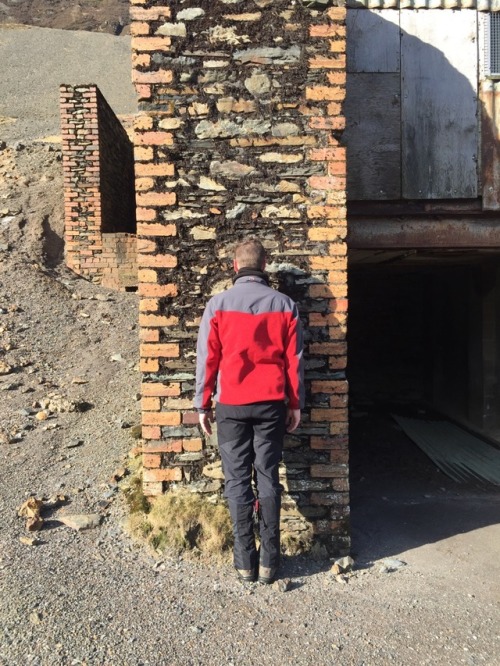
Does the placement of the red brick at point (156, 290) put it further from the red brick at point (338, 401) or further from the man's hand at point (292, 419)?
the red brick at point (338, 401)

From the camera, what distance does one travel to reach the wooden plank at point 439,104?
413 cm

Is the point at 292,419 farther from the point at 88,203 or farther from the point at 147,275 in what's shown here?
the point at 88,203

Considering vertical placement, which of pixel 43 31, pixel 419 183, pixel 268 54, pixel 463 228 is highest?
pixel 43 31

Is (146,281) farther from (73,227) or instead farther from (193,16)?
(73,227)

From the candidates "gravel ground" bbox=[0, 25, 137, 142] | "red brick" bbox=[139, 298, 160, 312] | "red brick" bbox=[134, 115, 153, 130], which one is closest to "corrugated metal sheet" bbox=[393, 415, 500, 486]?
"red brick" bbox=[139, 298, 160, 312]

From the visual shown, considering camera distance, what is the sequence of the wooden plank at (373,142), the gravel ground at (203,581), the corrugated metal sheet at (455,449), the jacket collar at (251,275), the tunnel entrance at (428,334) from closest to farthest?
the gravel ground at (203,581) → the jacket collar at (251,275) → the wooden plank at (373,142) → the corrugated metal sheet at (455,449) → the tunnel entrance at (428,334)

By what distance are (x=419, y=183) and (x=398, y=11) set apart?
1.30 metres

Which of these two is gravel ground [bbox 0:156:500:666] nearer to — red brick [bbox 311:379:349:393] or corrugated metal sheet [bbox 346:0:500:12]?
red brick [bbox 311:379:349:393]

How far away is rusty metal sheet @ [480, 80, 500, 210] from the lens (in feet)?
13.7

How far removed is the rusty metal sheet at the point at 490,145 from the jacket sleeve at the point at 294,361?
7.40 feet

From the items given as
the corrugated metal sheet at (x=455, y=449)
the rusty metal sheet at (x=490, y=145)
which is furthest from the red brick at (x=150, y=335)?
the corrugated metal sheet at (x=455, y=449)

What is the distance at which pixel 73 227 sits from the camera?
792 centimetres

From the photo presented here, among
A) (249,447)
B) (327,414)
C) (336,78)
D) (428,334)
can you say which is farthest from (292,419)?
(428,334)

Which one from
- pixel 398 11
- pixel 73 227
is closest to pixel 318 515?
pixel 398 11
